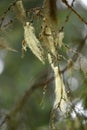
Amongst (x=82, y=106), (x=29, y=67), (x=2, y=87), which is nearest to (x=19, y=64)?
(x=29, y=67)

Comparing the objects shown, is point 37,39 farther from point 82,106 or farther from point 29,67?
point 29,67

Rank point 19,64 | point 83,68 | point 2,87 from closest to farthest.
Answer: point 83,68
point 19,64
point 2,87

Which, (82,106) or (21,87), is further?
(21,87)

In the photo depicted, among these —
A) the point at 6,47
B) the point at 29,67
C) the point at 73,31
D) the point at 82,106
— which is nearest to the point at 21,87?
the point at 29,67

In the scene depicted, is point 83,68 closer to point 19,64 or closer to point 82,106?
point 82,106

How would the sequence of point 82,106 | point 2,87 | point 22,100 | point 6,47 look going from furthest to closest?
point 2,87
point 82,106
point 6,47
point 22,100

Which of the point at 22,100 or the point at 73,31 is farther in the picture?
the point at 73,31

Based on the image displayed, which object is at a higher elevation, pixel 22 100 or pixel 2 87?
pixel 22 100

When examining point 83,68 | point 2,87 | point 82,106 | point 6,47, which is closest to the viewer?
point 6,47

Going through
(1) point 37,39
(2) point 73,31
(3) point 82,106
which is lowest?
(2) point 73,31
